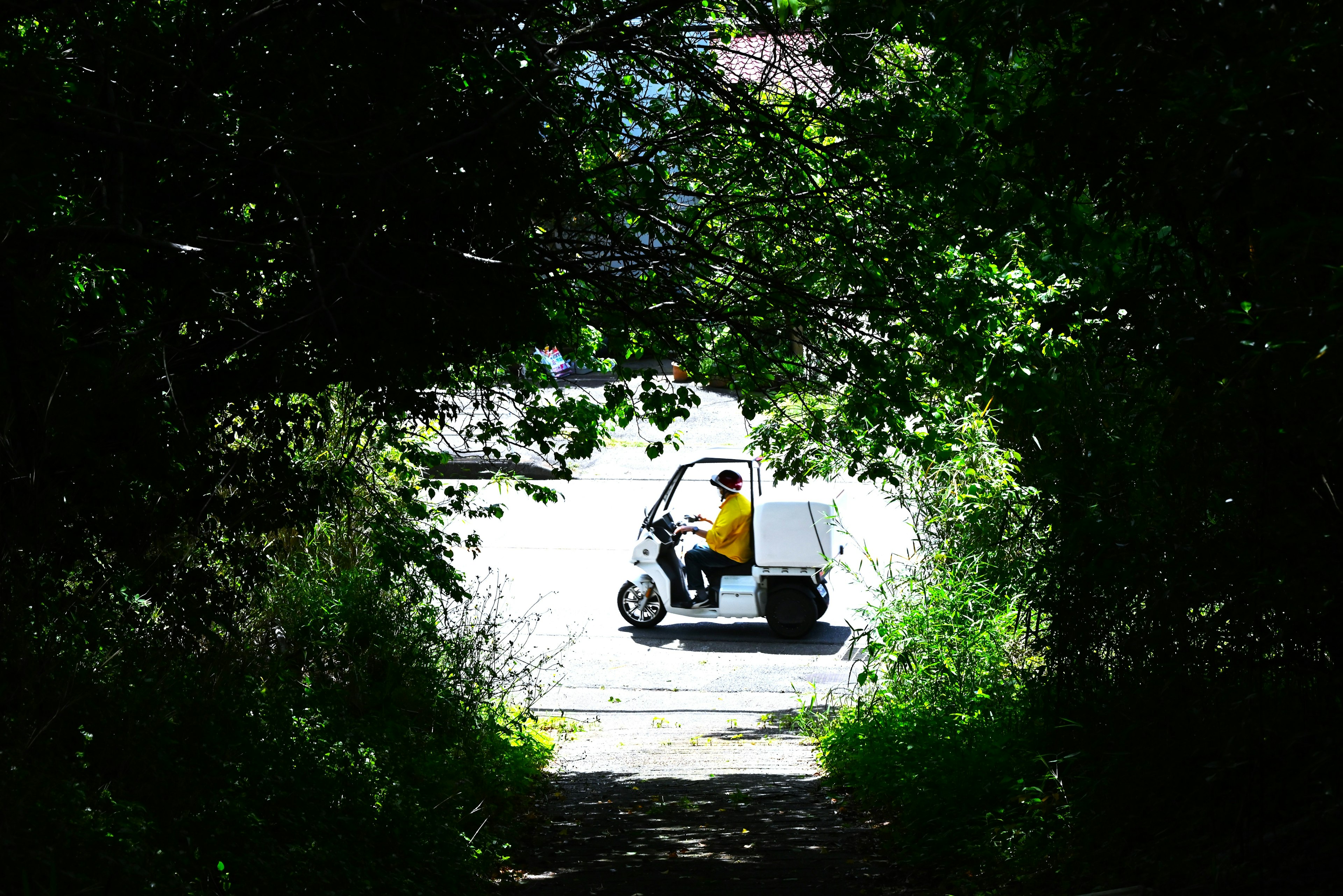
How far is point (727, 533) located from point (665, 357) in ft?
21.6

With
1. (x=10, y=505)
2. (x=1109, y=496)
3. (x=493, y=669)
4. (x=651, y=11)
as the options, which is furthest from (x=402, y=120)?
(x=493, y=669)

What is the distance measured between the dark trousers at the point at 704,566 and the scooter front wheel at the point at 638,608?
460mm

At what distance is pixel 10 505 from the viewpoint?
162 inches

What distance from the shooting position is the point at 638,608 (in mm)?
14359

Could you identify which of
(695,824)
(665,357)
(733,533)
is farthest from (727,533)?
(695,824)

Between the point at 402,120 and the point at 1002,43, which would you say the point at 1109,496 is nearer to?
the point at 1002,43

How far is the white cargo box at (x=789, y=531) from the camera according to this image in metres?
13.3

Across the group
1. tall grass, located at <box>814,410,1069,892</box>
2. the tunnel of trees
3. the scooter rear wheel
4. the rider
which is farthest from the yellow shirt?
the tunnel of trees

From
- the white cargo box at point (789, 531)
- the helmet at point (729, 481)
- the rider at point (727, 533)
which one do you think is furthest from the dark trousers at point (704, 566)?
the helmet at point (729, 481)

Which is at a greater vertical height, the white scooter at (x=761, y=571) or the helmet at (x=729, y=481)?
the helmet at (x=729, y=481)

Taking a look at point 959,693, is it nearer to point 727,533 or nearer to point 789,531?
point 789,531

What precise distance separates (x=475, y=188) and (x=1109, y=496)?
2757 mm

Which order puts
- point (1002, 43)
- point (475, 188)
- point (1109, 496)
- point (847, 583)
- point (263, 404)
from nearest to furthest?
point (1002, 43)
point (1109, 496)
point (475, 188)
point (263, 404)
point (847, 583)

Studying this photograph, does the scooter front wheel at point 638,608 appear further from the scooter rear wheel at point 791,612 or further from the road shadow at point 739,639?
the scooter rear wheel at point 791,612
